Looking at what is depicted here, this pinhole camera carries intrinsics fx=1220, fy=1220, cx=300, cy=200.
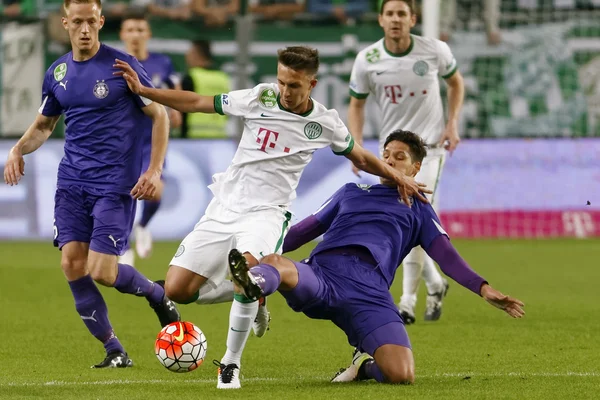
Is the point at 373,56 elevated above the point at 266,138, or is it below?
below

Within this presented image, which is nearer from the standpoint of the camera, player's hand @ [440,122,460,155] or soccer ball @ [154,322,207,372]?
soccer ball @ [154,322,207,372]

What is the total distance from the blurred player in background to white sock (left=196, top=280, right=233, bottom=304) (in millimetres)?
3437

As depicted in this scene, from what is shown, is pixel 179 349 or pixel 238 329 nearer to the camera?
pixel 238 329

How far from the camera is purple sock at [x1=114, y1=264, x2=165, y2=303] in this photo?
23.4 feet

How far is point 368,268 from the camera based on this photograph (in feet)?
21.7

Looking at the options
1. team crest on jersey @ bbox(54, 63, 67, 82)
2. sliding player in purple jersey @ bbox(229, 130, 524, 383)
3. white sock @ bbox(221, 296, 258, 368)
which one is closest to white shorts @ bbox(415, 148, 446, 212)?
sliding player in purple jersey @ bbox(229, 130, 524, 383)

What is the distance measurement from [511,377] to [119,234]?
2327 millimetres

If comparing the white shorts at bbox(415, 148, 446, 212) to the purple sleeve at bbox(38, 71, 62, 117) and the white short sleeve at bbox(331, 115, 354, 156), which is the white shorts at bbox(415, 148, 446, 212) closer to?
the white short sleeve at bbox(331, 115, 354, 156)

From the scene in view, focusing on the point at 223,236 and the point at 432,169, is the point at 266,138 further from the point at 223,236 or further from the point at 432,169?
the point at 432,169

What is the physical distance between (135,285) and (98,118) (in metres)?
1.01

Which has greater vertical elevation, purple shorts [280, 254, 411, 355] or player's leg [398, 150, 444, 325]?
purple shorts [280, 254, 411, 355]

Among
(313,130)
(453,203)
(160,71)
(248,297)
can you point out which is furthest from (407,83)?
(453,203)

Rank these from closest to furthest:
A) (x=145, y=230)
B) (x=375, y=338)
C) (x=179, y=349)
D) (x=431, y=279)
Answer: (x=179, y=349)
(x=375, y=338)
(x=431, y=279)
(x=145, y=230)

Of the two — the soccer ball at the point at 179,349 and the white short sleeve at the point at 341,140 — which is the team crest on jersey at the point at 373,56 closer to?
the white short sleeve at the point at 341,140
